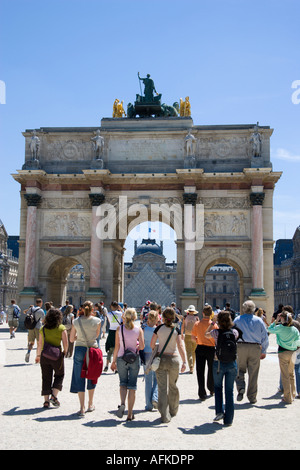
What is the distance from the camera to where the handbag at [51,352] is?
10.5 metres

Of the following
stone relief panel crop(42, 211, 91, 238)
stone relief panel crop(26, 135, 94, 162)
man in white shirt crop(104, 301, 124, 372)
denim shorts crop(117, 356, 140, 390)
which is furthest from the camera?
stone relief panel crop(26, 135, 94, 162)

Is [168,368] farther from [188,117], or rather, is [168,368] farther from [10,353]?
[188,117]

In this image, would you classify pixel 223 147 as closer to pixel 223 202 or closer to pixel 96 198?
pixel 223 202

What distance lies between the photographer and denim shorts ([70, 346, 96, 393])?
32.9ft

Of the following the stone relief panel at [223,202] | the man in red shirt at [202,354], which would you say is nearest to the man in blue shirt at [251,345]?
the man in red shirt at [202,354]

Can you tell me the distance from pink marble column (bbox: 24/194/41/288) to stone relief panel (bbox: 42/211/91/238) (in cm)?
90

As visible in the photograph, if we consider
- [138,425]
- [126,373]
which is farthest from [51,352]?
[138,425]

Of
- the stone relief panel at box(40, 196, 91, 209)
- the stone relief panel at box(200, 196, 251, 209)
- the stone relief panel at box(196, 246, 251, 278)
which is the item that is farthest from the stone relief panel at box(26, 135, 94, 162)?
the stone relief panel at box(196, 246, 251, 278)

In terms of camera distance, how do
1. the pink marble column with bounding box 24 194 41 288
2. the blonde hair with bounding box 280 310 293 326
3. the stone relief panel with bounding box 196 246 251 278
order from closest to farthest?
the blonde hair with bounding box 280 310 293 326
the stone relief panel with bounding box 196 246 251 278
the pink marble column with bounding box 24 194 41 288

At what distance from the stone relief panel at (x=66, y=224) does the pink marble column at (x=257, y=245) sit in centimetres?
982

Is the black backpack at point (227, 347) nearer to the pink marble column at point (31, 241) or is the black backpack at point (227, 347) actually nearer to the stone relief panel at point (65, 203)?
the pink marble column at point (31, 241)

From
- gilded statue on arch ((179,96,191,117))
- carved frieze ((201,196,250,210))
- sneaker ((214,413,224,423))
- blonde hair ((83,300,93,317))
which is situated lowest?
sneaker ((214,413,224,423))

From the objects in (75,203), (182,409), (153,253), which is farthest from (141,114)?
(153,253)

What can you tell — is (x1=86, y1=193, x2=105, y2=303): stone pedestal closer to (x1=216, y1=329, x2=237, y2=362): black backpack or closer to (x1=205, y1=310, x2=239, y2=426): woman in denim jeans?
(x1=205, y1=310, x2=239, y2=426): woman in denim jeans
